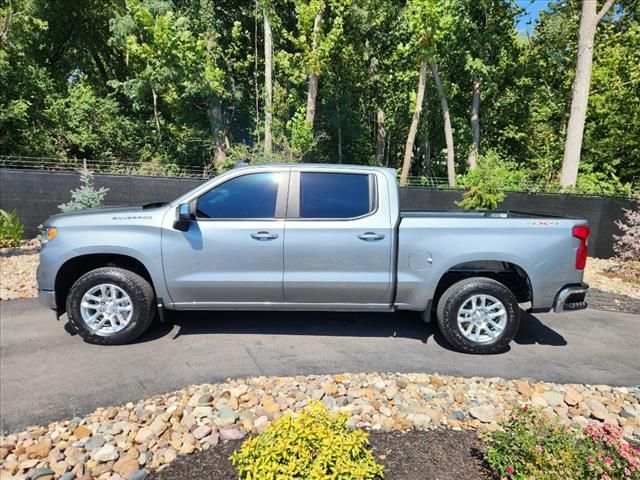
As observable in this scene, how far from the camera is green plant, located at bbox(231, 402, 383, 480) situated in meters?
1.91

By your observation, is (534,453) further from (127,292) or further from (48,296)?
(48,296)

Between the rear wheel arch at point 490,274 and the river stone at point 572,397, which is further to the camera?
the rear wheel arch at point 490,274

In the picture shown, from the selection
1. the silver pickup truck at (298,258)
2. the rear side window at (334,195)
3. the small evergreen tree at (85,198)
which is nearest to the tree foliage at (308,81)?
the small evergreen tree at (85,198)

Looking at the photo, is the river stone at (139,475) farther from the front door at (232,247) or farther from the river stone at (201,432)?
the front door at (232,247)

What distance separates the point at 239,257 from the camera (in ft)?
13.2

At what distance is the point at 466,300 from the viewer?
4039mm

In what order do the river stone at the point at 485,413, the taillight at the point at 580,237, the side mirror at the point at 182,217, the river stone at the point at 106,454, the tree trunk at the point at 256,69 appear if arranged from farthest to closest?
1. the tree trunk at the point at 256,69
2. the taillight at the point at 580,237
3. the side mirror at the point at 182,217
4. the river stone at the point at 485,413
5. the river stone at the point at 106,454

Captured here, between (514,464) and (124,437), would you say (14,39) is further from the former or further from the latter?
(514,464)

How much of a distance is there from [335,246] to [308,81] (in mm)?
15132

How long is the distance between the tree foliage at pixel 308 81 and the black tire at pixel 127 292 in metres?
10.1

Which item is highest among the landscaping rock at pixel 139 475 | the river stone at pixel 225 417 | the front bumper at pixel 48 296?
the front bumper at pixel 48 296

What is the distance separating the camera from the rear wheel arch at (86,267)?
409 centimetres

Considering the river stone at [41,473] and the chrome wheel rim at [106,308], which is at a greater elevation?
the chrome wheel rim at [106,308]

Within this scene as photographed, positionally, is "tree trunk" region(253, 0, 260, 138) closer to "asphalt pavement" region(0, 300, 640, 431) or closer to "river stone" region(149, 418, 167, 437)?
"asphalt pavement" region(0, 300, 640, 431)
